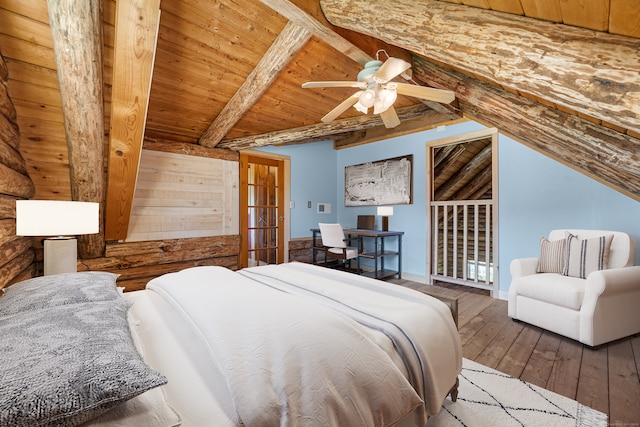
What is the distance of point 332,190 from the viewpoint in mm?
5844

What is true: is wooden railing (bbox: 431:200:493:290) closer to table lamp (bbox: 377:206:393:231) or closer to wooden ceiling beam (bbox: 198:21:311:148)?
table lamp (bbox: 377:206:393:231)

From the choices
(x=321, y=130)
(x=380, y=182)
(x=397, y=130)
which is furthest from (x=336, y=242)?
(x=397, y=130)

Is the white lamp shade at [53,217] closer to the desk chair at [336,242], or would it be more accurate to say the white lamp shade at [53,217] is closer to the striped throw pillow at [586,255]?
the desk chair at [336,242]

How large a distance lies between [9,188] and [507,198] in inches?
190

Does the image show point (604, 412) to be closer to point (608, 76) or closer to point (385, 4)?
point (608, 76)

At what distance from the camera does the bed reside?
24.7 inches

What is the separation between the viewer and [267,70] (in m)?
2.56

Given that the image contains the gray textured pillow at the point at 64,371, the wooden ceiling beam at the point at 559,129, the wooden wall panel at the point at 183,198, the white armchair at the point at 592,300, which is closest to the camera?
the gray textured pillow at the point at 64,371

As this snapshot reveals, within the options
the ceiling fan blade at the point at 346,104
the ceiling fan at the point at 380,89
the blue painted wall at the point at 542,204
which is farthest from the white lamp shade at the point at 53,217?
the blue painted wall at the point at 542,204

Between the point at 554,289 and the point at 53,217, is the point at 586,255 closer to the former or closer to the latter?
the point at 554,289

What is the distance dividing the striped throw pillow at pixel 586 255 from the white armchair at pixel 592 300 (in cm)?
8

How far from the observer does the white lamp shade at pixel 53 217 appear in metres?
1.77

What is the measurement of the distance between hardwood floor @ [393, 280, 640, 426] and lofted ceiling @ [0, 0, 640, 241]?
132 centimetres

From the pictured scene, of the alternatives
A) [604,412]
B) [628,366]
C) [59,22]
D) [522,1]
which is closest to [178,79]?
[59,22]
